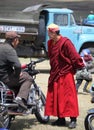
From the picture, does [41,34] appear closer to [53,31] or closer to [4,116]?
[53,31]

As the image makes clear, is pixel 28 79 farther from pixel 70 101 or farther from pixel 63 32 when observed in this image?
pixel 63 32

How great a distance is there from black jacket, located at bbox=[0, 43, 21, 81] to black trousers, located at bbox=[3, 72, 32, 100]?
82 mm

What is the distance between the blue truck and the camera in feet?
53.3

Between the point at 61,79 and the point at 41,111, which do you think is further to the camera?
the point at 41,111

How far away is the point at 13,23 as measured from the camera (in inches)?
646

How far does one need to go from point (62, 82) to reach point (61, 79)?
5 centimetres

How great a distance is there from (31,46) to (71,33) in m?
1.43

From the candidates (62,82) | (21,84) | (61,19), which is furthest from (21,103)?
(61,19)

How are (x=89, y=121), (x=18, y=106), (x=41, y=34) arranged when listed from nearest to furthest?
(x=89, y=121)
(x=18, y=106)
(x=41, y=34)

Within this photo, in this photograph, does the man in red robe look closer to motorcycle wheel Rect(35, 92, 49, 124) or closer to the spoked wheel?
motorcycle wheel Rect(35, 92, 49, 124)

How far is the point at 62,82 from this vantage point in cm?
834

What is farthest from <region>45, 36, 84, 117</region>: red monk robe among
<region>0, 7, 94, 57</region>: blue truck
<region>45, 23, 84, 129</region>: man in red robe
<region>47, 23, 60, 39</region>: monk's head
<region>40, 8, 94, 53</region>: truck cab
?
<region>40, 8, 94, 53</region>: truck cab

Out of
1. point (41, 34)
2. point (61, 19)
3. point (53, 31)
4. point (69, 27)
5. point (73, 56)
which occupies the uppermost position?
point (53, 31)

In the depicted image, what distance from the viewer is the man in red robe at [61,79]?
823 centimetres
